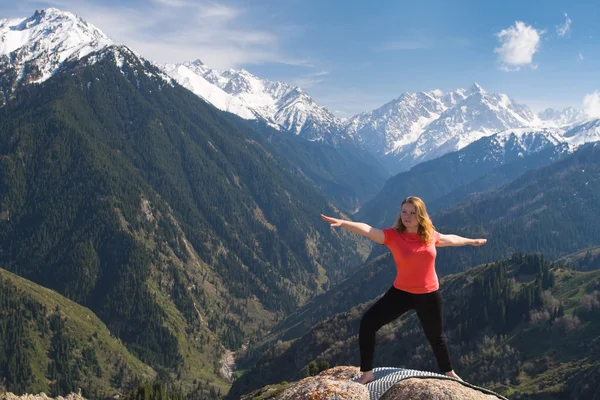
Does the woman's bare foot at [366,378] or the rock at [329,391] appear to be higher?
the rock at [329,391]

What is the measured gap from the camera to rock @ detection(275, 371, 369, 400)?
1299cm

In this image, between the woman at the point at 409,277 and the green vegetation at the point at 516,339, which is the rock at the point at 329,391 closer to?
the woman at the point at 409,277

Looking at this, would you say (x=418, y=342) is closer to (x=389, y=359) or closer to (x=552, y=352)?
(x=389, y=359)

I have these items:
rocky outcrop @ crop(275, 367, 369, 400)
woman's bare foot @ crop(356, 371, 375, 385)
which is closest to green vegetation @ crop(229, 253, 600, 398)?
woman's bare foot @ crop(356, 371, 375, 385)

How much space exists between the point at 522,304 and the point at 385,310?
618ft

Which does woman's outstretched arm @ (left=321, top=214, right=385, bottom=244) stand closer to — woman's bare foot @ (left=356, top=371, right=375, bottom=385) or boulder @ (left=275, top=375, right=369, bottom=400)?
woman's bare foot @ (left=356, top=371, right=375, bottom=385)

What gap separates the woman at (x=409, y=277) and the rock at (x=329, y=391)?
5.16ft

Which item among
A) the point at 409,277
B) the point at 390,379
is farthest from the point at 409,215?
the point at 390,379

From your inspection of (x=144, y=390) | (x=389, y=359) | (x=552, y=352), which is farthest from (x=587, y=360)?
(x=144, y=390)

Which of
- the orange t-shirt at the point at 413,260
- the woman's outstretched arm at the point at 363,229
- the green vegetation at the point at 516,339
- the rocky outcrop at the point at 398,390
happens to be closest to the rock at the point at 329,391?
the rocky outcrop at the point at 398,390

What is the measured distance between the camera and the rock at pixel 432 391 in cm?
1220

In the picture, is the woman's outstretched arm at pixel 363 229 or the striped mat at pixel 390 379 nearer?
the striped mat at pixel 390 379

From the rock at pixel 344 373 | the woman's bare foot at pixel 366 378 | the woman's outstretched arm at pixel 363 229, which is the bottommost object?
the rock at pixel 344 373

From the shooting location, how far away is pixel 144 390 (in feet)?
521
